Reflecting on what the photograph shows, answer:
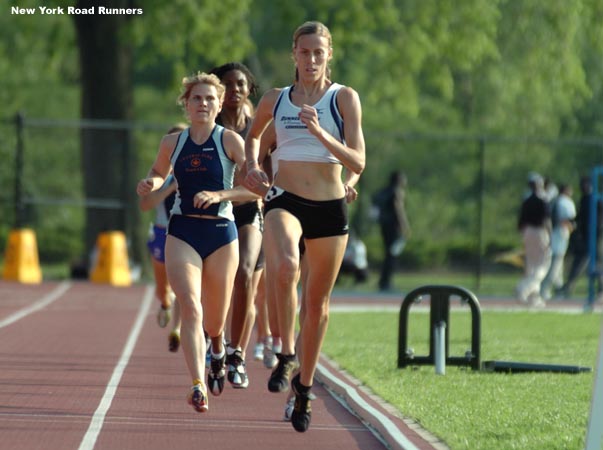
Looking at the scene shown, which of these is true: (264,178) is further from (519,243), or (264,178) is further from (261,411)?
(519,243)

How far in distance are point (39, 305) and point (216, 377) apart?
12078mm

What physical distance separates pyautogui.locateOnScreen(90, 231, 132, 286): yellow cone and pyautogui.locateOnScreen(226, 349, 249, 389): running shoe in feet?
56.5

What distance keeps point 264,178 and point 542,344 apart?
24.3 ft

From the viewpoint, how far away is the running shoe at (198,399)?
29.0 feet

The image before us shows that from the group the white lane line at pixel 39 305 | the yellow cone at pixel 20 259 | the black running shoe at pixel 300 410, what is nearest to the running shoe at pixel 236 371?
the black running shoe at pixel 300 410

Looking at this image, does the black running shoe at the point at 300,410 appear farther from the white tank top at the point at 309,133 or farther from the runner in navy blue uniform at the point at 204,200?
the white tank top at the point at 309,133

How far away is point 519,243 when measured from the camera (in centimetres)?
4050

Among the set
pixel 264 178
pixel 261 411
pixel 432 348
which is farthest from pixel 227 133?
pixel 432 348

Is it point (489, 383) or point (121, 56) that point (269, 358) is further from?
point (121, 56)

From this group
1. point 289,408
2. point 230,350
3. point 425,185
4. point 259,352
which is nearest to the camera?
point 289,408

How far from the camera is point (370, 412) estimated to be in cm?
938

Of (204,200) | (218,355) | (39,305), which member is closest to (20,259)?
(39,305)

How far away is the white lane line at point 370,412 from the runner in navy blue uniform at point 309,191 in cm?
48

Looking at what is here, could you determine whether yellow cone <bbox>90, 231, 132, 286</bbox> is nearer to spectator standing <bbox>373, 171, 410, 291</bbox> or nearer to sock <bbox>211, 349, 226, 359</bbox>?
spectator standing <bbox>373, 171, 410, 291</bbox>
